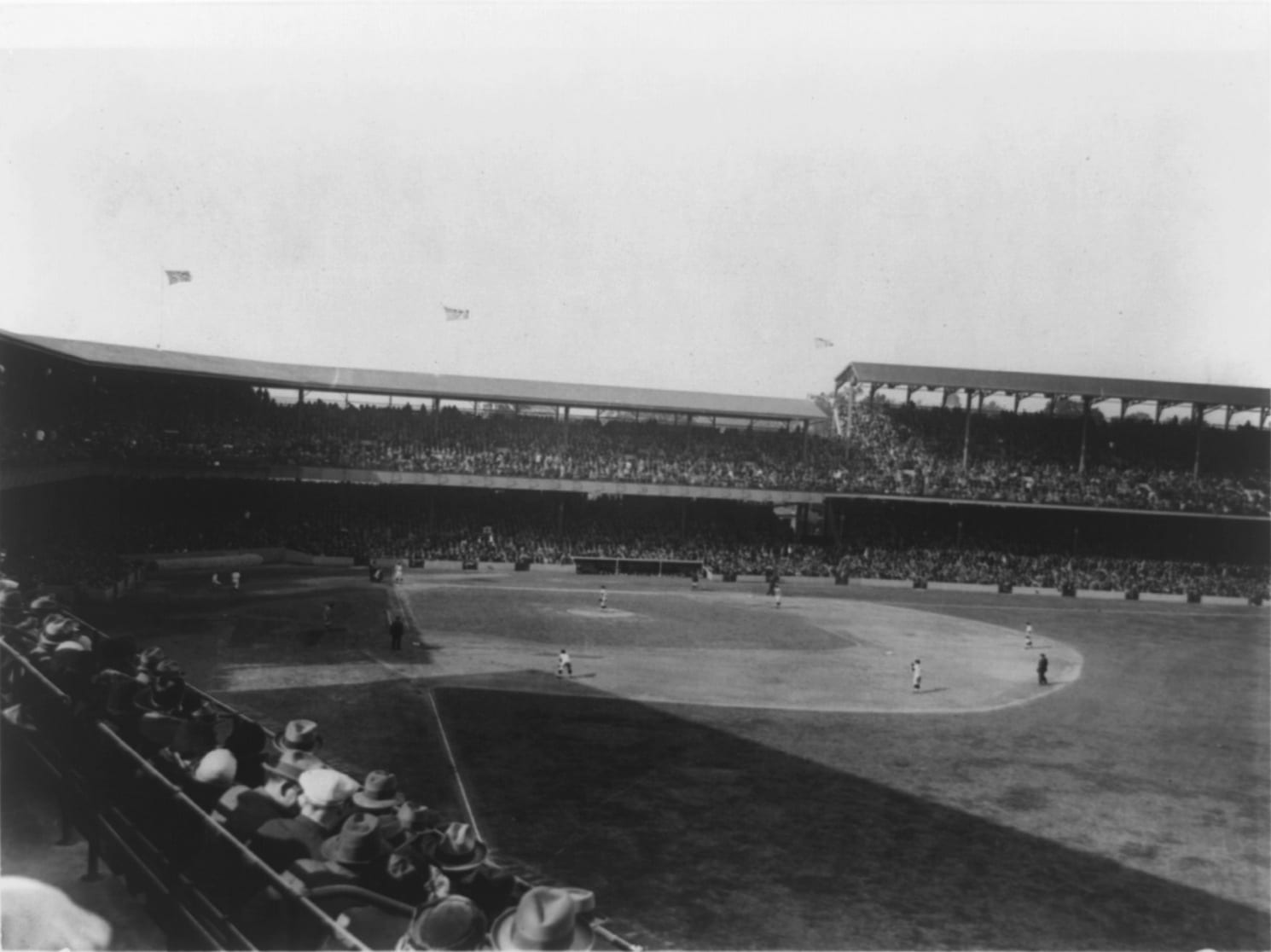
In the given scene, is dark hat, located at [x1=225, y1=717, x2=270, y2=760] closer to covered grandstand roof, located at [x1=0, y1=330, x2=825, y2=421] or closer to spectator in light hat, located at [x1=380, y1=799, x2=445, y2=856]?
spectator in light hat, located at [x1=380, y1=799, x2=445, y2=856]

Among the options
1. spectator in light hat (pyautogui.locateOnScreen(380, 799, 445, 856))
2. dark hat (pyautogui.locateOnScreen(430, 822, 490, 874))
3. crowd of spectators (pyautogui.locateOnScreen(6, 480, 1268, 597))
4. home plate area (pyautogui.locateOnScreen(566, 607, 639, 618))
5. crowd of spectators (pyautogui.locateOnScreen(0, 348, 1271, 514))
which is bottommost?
home plate area (pyautogui.locateOnScreen(566, 607, 639, 618))

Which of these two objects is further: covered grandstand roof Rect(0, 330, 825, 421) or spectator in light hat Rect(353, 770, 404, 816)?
covered grandstand roof Rect(0, 330, 825, 421)

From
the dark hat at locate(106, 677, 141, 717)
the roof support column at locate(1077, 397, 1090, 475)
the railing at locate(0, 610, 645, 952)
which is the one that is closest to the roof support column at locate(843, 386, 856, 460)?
the roof support column at locate(1077, 397, 1090, 475)

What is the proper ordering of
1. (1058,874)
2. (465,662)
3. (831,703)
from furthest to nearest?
(465,662)
(831,703)
(1058,874)

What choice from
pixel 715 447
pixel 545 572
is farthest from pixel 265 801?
pixel 715 447

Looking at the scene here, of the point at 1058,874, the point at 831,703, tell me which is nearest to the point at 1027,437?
the point at 831,703

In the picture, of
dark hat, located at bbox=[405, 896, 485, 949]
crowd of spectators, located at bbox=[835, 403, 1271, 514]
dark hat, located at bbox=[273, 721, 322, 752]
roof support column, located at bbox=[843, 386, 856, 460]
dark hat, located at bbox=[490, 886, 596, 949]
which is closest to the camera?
dark hat, located at bbox=[490, 886, 596, 949]

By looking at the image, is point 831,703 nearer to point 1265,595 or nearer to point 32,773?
point 32,773

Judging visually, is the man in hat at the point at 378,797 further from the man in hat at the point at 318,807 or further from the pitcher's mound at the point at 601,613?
the pitcher's mound at the point at 601,613
